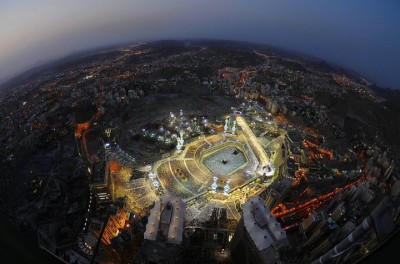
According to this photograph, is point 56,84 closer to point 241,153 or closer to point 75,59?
point 75,59

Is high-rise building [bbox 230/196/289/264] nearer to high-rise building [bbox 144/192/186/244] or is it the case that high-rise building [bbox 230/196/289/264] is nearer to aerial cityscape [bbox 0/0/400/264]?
aerial cityscape [bbox 0/0/400/264]

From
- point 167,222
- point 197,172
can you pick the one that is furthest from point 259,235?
point 197,172

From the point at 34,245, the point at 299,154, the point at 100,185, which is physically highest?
the point at 34,245

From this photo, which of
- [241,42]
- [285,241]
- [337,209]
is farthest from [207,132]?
[241,42]

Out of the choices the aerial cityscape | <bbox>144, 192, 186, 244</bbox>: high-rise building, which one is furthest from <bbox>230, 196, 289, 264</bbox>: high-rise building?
<bbox>144, 192, 186, 244</bbox>: high-rise building

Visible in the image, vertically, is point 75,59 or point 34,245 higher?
point 34,245

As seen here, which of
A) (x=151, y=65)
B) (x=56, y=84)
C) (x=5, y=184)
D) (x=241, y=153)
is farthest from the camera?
(x=151, y=65)

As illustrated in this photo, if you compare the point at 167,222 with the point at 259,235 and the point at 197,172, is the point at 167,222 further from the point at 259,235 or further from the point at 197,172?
the point at 197,172

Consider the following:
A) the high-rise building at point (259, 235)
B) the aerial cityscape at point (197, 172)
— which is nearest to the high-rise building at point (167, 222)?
the aerial cityscape at point (197, 172)
